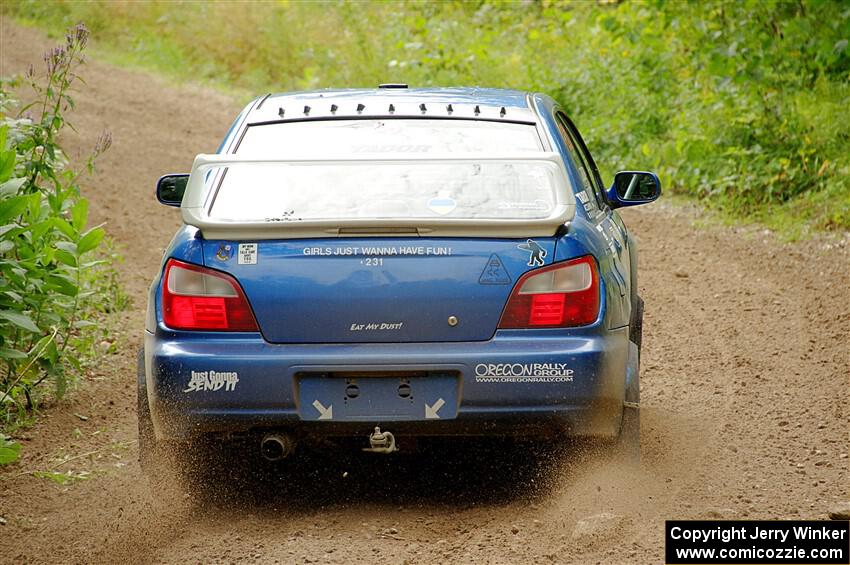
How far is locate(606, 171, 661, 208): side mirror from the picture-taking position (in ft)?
19.3

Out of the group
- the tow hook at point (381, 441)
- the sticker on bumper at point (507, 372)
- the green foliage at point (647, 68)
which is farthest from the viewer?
the green foliage at point (647, 68)

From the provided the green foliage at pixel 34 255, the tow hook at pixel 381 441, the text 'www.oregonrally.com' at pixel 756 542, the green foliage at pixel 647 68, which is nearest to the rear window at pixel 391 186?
the tow hook at pixel 381 441

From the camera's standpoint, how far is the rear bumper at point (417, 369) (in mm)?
4375

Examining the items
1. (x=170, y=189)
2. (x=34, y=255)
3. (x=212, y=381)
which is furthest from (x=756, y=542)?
(x=34, y=255)

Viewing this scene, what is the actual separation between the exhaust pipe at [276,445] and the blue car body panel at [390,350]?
69 mm

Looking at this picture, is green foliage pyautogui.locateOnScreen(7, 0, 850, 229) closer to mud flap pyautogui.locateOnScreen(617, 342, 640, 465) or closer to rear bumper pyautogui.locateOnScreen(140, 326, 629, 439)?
mud flap pyautogui.locateOnScreen(617, 342, 640, 465)

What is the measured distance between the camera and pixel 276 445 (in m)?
4.53

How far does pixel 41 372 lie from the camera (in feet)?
23.5

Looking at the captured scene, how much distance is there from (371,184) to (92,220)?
7.31 metres

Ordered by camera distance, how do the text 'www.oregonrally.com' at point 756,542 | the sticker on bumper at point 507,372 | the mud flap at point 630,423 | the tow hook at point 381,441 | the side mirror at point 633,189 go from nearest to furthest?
the text 'www.oregonrally.com' at point 756,542, the sticker on bumper at point 507,372, the tow hook at point 381,441, the mud flap at point 630,423, the side mirror at point 633,189

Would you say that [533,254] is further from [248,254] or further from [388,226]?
[248,254]

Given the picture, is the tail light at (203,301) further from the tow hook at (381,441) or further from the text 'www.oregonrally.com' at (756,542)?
the text 'www.oregonrally.com' at (756,542)

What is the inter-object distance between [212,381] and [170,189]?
1501 mm

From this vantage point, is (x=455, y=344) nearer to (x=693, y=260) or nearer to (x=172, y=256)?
(x=172, y=256)
